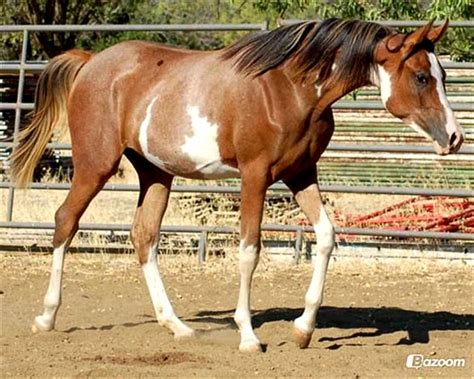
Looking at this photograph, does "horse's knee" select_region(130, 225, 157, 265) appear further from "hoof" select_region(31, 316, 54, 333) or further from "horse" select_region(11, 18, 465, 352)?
"hoof" select_region(31, 316, 54, 333)

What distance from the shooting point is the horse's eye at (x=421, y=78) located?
18.6ft

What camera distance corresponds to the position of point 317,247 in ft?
19.7

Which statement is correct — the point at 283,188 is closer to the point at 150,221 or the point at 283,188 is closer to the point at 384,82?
the point at 150,221

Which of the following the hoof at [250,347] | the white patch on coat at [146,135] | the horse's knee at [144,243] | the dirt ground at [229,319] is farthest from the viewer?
the horse's knee at [144,243]

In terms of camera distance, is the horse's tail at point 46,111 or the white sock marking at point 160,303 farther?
the horse's tail at point 46,111

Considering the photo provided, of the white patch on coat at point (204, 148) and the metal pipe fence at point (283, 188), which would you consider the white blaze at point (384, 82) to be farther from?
the metal pipe fence at point (283, 188)

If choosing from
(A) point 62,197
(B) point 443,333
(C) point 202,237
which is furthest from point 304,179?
(A) point 62,197

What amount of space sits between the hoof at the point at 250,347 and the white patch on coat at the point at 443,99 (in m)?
1.55

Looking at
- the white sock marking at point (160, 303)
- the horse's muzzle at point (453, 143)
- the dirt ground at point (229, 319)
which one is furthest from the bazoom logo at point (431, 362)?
the white sock marking at point (160, 303)

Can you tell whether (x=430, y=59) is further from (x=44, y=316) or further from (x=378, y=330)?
(x=44, y=316)

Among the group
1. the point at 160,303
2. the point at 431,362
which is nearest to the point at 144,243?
the point at 160,303

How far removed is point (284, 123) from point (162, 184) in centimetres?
131

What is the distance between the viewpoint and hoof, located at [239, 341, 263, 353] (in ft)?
18.8

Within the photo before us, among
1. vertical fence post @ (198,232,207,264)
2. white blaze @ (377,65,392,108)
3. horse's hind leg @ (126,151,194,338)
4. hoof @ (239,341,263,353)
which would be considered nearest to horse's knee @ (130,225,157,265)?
horse's hind leg @ (126,151,194,338)
